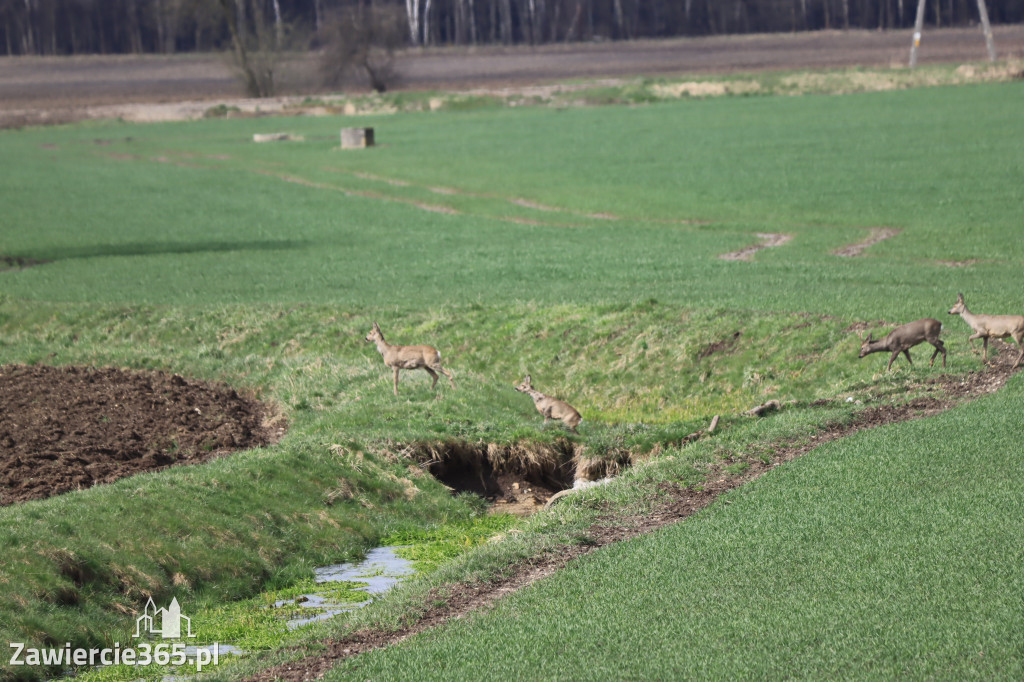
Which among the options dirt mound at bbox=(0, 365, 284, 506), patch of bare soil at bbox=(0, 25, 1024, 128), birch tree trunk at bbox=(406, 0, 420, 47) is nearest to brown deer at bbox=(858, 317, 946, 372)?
dirt mound at bbox=(0, 365, 284, 506)

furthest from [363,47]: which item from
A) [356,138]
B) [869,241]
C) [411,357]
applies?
[411,357]

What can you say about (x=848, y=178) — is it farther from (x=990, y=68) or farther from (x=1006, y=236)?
(x=990, y=68)

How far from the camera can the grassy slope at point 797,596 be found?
10469 millimetres

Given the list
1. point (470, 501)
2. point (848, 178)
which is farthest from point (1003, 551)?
point (848, 178)

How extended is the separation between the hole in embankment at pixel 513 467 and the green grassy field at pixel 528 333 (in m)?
0.24

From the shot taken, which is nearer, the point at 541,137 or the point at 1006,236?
the point at 1006,236

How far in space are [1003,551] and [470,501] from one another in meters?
9.42

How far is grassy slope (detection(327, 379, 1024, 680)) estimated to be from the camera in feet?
34.3

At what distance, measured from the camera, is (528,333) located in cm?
2839

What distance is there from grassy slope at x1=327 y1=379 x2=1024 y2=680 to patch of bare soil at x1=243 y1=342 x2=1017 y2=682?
474 mm

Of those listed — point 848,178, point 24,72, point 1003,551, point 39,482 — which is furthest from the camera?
point 24,72

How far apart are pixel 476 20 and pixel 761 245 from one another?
15591 cm

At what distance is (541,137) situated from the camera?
79312 millimetres

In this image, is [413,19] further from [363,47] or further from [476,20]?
[363,47]
